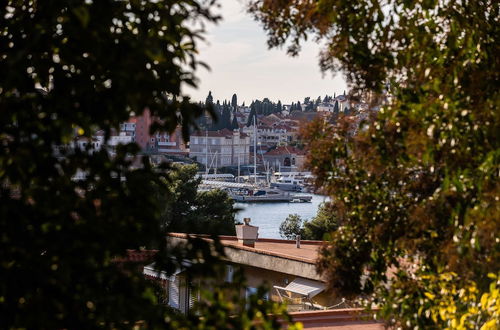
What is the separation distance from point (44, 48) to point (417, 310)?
7.52 feet

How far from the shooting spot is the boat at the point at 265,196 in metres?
72.9

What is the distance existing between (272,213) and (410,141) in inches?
2366

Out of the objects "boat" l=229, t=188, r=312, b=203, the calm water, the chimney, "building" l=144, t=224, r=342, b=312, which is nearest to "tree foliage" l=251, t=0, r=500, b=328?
"building" l=144, t=224, r=342, b=312

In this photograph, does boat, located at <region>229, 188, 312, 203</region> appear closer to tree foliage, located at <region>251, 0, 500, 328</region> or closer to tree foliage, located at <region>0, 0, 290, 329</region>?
tree foliage, located at <region>251, 0, 500, 328</region>

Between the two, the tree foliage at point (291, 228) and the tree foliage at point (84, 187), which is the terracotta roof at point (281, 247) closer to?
the tree foliage at point (84, 187)

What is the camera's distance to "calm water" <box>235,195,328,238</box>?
51.8 metres

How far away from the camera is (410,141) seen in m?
3.61

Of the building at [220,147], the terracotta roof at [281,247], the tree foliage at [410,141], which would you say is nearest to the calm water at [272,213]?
the building at [220,147]

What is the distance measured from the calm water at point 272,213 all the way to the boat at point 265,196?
2.60ft

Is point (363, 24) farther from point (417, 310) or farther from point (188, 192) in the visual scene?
point (188, 192)

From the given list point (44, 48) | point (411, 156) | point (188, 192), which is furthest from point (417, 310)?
point (188, 192)

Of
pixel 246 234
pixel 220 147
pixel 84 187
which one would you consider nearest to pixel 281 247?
pixel 246 234

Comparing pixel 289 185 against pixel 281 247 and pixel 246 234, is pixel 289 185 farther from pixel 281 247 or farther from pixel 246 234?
pixel 246 234

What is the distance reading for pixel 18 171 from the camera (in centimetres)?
241
